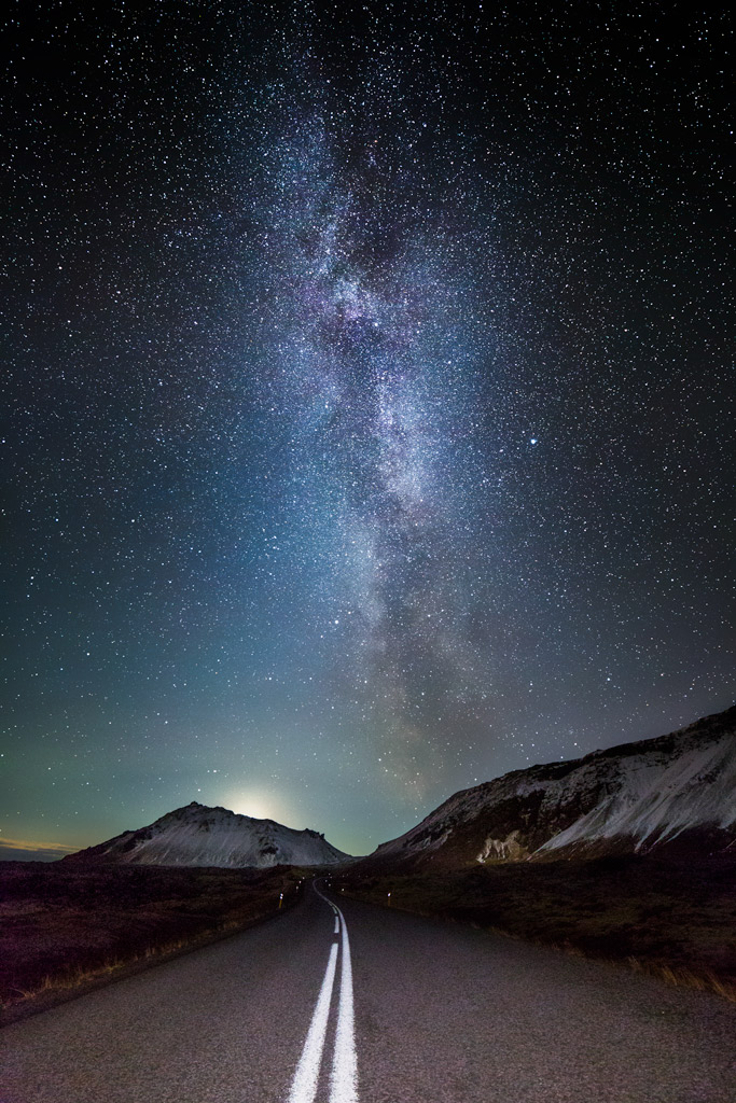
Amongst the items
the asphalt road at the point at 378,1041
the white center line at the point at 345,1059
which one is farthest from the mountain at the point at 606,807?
the white center line at the point at 345,1059

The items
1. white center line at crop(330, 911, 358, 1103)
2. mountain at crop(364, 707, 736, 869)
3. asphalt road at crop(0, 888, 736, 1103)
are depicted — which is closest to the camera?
white center line at crop(330, 911, 358, 1103)

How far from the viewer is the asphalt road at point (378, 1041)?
409cm

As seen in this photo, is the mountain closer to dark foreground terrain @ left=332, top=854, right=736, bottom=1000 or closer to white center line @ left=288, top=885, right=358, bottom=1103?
dark foreground terrain @ left=332, top=854, right=736, bottom=1000

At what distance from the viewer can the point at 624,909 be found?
92.1 ft

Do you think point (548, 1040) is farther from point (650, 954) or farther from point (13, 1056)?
point (650, 954)

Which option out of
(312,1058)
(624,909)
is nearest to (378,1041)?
(312,1058)

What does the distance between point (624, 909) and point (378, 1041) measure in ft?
95.3

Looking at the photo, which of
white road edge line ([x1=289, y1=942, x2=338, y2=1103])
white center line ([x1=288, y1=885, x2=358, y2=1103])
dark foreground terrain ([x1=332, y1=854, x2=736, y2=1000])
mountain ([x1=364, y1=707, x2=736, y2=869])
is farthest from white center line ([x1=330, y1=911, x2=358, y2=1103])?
mountain ([x1=364, y1=707, x2=736, y2=869])

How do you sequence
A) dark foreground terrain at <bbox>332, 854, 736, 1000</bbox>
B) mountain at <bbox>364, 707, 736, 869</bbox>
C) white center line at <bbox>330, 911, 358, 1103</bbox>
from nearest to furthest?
1. white center line at <bbox>330, 911, 358, 1103</bbox>
2. dark foreground terrain at <bbox>332, 854, 736, 1000</bbox>
3. mountain at <bbox>364, 707, 736, 869</bbox>

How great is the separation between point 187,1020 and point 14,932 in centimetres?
2002

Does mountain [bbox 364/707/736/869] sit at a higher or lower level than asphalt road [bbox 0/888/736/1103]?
higher

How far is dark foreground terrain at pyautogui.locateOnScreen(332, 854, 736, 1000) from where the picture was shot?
13.4 metres

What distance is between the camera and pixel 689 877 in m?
45.0

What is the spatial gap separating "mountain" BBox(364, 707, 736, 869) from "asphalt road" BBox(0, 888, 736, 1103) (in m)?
64.4
